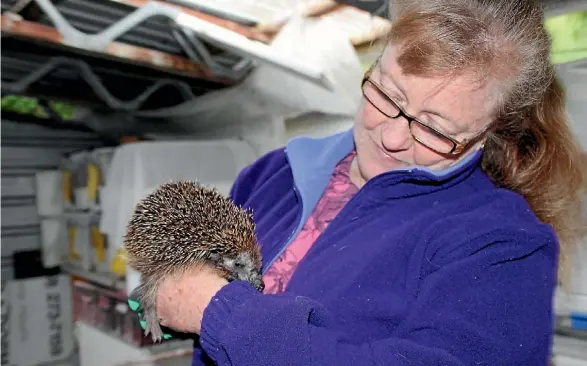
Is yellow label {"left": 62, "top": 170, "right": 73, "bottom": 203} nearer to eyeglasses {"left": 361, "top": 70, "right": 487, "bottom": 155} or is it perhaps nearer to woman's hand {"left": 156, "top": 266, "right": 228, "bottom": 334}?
woman's hand {"left": 156, "top": 266, "right": 228, "bottom": 334}

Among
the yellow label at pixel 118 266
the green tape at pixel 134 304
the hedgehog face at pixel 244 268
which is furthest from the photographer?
the yellow label at pixel 118 266

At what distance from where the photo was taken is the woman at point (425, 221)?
2.60 feet

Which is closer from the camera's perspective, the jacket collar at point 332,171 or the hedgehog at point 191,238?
the jacket collar at point 332,171

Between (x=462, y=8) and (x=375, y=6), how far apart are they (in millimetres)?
1062

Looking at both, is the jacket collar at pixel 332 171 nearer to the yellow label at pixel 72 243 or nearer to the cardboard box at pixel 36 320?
the yellow label at pixel 72 243

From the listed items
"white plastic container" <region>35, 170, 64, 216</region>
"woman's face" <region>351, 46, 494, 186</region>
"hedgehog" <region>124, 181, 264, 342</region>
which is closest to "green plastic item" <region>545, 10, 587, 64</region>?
"woman's face" <region>351, 46, 494, 186</region>

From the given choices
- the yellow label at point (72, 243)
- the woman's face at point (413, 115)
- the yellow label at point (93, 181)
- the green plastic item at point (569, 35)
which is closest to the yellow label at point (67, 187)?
the yellow label at point (72, 243)

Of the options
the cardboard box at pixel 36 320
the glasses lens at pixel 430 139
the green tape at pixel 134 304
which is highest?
the glasses lens at pixel 430 139

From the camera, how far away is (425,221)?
3.16 ft

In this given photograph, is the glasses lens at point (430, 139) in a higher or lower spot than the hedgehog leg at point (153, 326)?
higher

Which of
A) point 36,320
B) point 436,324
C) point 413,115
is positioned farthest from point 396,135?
point 36,320

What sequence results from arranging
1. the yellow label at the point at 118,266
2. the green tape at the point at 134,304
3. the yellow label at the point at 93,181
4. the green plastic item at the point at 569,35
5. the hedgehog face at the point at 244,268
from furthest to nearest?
the yellow label at the point at 93,181 → the yellow label at the point at 118,266 → the green plastic item at the point at 569,35 → the green tape at the point at 134,304 → the hedgehog face at the point at 244,268

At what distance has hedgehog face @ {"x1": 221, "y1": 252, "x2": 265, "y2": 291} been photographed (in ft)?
3.59

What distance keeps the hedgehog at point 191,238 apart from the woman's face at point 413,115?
1.03 feet
